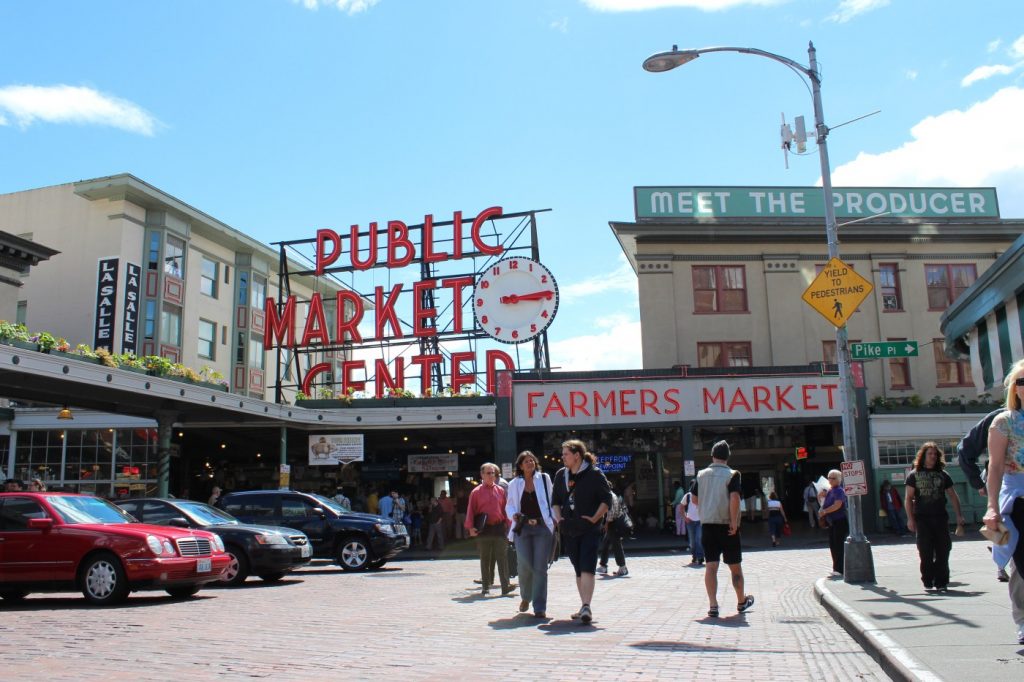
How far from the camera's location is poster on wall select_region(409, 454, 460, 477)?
34.4 m

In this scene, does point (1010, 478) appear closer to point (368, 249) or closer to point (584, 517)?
point (584, 517)

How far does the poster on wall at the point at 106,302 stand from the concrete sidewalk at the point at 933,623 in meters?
33.6

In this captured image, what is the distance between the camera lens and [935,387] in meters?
33.2

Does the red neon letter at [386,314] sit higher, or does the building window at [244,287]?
the building window at [244,287]

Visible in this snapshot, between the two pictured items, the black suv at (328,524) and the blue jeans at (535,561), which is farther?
the black suv at (328,524)

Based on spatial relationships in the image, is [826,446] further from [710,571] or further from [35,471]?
[35,471]

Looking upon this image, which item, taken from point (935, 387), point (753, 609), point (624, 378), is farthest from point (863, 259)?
point (753, 609)

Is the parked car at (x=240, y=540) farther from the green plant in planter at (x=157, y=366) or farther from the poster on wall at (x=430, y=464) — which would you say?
the poster on wall at (x=430, y=464)

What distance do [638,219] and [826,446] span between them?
10.4m

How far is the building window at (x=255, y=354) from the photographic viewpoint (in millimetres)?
47562

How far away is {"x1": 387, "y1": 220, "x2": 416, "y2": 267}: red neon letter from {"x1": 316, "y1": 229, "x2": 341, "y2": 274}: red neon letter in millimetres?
2171

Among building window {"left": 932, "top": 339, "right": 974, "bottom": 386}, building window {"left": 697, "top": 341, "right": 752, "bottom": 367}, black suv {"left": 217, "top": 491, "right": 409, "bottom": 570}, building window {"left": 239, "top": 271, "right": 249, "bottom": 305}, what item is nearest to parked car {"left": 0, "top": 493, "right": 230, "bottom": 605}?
black suv {"left": 217, "top": 491, "right": 409, "bottom": 570}

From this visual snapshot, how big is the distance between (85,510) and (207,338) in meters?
33.4

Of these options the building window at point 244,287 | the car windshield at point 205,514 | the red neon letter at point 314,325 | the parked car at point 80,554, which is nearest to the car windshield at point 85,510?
the parked car at point 80,554
